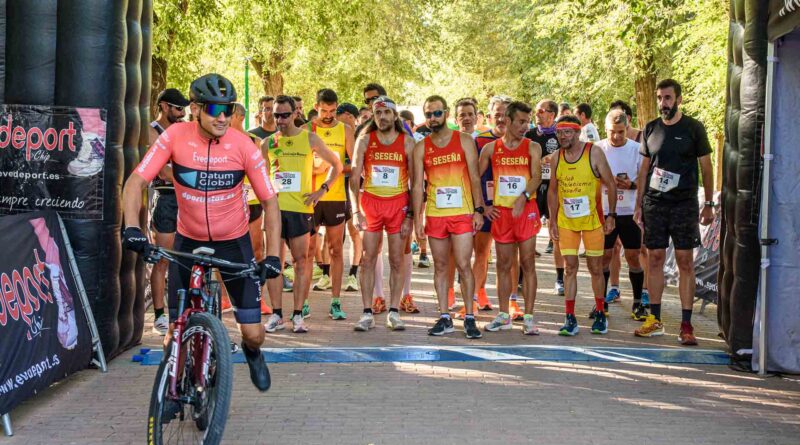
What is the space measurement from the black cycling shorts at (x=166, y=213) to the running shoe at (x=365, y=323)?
1.94m

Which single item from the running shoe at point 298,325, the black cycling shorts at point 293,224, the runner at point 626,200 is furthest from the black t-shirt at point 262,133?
the runner at point 626,200

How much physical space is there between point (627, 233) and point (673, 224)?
1375 millimetres

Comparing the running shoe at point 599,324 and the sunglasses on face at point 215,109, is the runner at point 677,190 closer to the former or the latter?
the running shoe at point 599,324

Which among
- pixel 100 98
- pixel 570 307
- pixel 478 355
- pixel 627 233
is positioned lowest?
pixel 478 355

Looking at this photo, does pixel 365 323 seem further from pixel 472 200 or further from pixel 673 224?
pixel 673 224

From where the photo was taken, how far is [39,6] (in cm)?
775

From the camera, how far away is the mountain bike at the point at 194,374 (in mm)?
5371

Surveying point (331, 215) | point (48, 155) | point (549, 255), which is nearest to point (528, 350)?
point (331, 215)

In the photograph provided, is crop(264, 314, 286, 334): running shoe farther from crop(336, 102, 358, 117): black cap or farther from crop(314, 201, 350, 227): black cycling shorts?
crop(336, 102, 358, 117): black cap

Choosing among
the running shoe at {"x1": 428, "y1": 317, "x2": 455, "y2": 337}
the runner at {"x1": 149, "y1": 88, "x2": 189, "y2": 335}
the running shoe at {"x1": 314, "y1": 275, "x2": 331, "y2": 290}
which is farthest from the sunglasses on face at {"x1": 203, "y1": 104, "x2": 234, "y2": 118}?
the running shoe at {"x1": 314, "y1": 275, "x2": 331, "y2": 290}

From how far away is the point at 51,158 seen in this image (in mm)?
7934

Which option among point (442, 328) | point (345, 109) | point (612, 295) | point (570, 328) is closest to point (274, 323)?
point (442, 328)

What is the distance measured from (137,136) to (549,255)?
32.5 ft

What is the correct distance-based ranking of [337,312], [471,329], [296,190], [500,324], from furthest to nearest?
[337,312] < [500,324] < [296,190] < [471,329]
